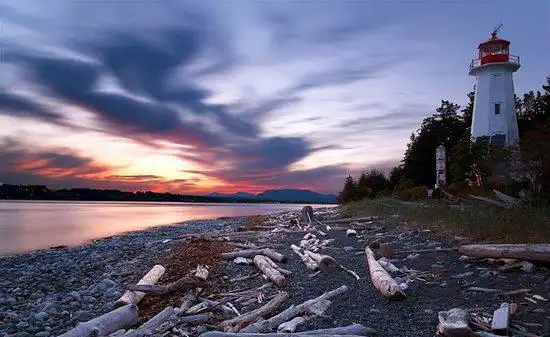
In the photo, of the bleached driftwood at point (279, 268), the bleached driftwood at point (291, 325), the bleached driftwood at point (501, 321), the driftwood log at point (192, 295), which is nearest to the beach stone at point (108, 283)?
the driftwood log at point (192, 295)

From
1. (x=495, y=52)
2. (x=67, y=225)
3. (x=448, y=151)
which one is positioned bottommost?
(x=67, y=225)

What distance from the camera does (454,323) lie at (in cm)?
505

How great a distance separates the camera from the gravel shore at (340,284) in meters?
5.94

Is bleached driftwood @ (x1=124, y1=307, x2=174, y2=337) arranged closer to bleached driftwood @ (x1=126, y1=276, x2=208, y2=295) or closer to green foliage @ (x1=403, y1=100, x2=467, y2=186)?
bleached driftwood @ (x1=126, y1=276, x2=208, y2=295)

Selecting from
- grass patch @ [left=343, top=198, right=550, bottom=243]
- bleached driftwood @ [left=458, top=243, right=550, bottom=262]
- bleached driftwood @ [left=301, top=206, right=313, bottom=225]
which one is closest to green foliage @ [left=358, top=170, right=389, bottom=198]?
bleached driftwood @ [left=301, top=206, right=313, bottom=225]

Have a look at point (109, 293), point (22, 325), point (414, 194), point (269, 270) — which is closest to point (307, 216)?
point (414, 194)

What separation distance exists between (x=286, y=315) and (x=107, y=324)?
2573 mm

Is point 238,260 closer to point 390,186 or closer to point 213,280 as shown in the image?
point 213,280

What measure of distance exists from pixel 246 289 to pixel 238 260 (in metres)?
2.78

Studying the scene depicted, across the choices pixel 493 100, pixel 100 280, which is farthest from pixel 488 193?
pixel 100 280

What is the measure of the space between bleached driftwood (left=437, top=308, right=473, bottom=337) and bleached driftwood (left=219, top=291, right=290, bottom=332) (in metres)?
2.54

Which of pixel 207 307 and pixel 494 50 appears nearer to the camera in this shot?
pixel 207 307

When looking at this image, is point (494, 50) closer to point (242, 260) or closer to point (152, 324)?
A: point (242, 260)

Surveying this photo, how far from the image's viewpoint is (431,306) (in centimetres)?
617
